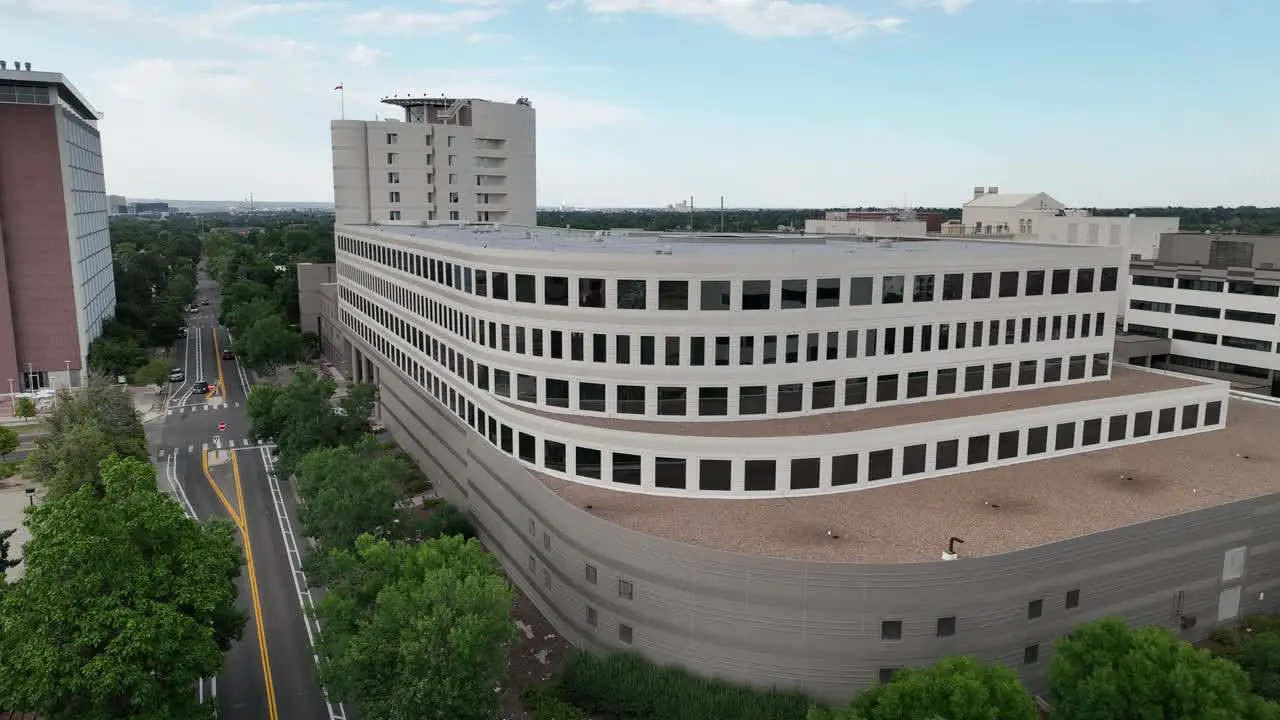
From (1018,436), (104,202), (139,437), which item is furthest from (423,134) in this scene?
(1018,436)

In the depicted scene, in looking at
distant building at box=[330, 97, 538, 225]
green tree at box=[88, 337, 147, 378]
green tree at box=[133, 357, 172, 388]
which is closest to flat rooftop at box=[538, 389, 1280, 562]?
green tree at box=[133, 357, 172, 388]

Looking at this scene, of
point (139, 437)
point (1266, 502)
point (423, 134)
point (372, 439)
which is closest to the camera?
point (1266, 502)

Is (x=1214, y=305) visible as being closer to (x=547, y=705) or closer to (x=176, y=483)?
(x=547, y=705)

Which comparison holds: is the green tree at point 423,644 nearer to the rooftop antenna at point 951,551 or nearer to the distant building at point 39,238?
the rooftop antenna at point 951,551

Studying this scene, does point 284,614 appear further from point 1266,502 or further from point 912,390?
point 1266,502

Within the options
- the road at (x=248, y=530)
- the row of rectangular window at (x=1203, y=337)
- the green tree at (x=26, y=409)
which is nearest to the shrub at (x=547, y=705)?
the road at (x=248, y=530)

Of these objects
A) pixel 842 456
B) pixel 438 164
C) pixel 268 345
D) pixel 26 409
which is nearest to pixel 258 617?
pixel 842 456

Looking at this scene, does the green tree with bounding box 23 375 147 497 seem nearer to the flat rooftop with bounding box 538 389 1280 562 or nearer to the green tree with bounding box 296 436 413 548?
the green tree with bounding box 296 436 413 548
